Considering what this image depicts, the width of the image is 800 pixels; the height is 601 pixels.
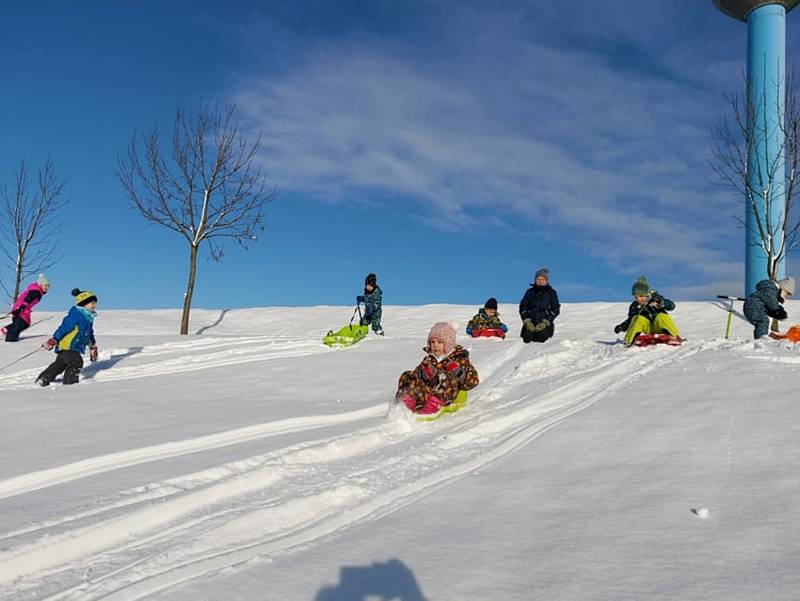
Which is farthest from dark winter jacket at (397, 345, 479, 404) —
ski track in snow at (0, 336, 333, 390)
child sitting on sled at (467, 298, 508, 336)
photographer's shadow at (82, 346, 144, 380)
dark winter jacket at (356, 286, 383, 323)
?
dark winter jacket at (356, 286, 383, 323)

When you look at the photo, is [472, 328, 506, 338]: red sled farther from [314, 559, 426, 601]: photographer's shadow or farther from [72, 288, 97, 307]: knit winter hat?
[314, 559, 426, 601]: photographer's shadow

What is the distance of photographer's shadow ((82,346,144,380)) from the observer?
10.2 m

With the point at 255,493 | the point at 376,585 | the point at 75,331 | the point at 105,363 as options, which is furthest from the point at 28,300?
the point at 376,585

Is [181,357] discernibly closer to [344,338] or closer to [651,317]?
[344,338]

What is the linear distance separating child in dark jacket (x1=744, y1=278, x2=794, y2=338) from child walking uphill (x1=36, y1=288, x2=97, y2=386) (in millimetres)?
10536

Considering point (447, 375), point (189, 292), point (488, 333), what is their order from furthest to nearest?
point (189, 292) → point (488, 333) → point (447, 375)

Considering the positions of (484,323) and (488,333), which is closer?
(488,333)

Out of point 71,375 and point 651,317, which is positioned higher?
point 651,317

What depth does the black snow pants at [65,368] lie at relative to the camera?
352 inches

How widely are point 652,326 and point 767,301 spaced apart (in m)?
2.56

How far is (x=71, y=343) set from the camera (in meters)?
9.07

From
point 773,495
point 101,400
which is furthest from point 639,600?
point 101,400

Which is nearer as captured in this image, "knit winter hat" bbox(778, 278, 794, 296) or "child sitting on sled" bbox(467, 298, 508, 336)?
"knit winter hat" bbox(778, 278, 794, 296)

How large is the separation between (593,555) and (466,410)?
11.8 ft
